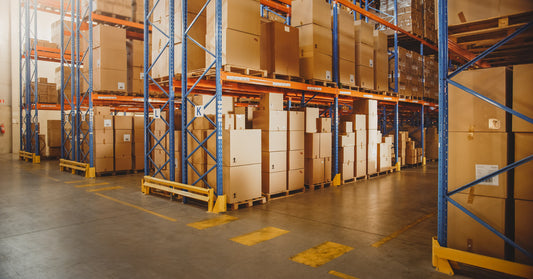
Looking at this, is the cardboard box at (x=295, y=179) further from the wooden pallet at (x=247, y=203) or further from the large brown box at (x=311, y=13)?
the large brown box at (x=311, y=13)

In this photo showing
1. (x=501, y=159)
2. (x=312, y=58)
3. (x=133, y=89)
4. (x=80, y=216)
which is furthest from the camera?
(x=133, y=89)

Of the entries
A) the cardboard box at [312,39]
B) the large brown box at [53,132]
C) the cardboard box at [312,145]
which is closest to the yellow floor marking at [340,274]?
the cardboard box at [312,145]

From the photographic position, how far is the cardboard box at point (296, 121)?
7461 millimetres

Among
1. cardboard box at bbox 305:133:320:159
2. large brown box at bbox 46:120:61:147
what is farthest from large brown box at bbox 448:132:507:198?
large brown box at bbox 46:120:61:147

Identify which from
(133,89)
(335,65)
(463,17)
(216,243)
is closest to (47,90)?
(133,89)

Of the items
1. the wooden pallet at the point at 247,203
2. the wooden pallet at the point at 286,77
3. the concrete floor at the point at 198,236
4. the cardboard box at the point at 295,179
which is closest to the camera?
the concrete floor at the point at 198,236

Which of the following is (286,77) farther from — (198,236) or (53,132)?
(53,132)

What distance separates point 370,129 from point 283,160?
4.06 metres

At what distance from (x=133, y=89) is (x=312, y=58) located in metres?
5.96

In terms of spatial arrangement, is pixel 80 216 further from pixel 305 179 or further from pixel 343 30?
pixel 343 30

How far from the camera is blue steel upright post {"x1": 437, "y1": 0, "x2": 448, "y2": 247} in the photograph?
3.50 meters

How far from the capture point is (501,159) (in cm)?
325

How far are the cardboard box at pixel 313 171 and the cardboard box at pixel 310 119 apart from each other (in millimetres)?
725

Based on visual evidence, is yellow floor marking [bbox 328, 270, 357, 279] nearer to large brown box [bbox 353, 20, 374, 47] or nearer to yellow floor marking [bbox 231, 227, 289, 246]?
yellow floor marking [bbox 231, 227, 289, 246]
